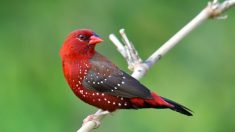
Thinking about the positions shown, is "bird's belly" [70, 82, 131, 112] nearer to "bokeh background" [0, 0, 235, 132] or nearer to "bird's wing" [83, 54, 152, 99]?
"bird's wing" [83, 54, 152, 99]

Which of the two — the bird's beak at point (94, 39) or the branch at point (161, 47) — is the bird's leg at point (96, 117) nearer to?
the branch at point (161, 47)

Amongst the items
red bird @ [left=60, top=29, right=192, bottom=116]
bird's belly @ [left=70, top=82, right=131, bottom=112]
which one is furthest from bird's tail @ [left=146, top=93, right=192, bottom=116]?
bird's belly @ [left=70, top=82, right=131, bottom=112]

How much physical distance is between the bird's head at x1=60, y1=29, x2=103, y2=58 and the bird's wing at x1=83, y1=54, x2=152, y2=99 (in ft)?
0.32

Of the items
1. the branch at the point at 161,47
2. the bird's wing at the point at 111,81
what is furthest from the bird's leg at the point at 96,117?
the bird's wing at the point at 111,81

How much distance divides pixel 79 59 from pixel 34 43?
0.70 metres

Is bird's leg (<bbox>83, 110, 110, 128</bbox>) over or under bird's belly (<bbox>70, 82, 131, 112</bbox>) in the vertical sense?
under

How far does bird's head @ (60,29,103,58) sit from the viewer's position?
655cm

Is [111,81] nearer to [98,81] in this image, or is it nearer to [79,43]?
[98,81]

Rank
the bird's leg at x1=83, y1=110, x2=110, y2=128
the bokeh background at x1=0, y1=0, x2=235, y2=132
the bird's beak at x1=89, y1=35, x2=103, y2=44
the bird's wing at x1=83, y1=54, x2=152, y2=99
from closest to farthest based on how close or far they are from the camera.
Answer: the bird's leg at x1=83, y1=110, x2=110, y2=128 < the bird's wing at x1=83, y1=54, x2=152, y2=99 < the bird's beak at x1=89, y1=35, x2=103, y2=44 < the bokeh background at x1=0, y1=0, x2=235, y2=132

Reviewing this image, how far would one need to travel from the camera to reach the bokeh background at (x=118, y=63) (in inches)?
261

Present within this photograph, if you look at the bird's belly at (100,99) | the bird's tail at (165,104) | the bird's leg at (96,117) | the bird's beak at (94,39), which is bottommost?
the bird's tail at (165,104)

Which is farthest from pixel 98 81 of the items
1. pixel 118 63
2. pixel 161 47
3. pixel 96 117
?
pixel 118 63

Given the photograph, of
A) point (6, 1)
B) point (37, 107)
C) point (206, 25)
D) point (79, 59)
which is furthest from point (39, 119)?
point (206, 25)

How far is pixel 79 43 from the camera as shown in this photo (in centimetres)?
657
